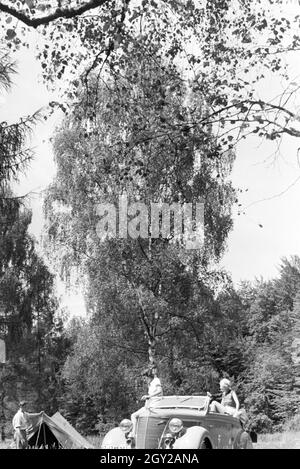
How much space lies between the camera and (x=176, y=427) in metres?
7.50

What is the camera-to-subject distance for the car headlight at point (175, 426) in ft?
24.6

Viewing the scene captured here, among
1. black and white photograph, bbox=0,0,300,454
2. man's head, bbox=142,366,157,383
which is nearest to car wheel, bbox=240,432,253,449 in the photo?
black and white photograph, bbox=0,0,300,454

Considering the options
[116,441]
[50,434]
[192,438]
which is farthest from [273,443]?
[192,438]

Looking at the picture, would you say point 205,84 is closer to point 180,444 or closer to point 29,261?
point 180,444

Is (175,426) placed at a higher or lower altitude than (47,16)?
lower

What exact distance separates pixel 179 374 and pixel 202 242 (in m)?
4.80

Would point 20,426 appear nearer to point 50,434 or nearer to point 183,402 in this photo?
point 50,434

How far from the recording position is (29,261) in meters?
29.0

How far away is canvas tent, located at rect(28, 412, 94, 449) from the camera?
47.3 ft

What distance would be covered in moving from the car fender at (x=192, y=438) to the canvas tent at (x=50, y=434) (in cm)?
754

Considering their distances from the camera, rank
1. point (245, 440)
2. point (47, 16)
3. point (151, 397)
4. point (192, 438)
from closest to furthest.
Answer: point (192, 438), point (47, 16), point (151, 397), point (245, 440)

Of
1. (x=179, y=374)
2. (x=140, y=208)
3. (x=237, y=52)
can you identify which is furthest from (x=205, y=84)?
(x=179, y=374)

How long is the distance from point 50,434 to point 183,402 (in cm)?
738

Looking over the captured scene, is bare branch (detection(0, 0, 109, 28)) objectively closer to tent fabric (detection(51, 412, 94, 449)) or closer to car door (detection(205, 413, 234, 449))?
car door (detection(205, 413, 234, 449))
